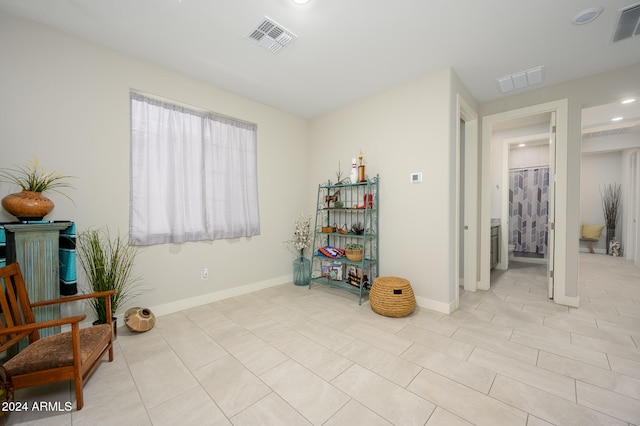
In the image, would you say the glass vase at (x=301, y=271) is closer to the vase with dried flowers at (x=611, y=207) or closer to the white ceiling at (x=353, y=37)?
the white ceiling at (x=353, y=37)

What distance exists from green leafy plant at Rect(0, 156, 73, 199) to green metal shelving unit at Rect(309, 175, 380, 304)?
285cm

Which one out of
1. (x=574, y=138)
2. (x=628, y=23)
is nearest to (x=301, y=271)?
(x=574, y=138)

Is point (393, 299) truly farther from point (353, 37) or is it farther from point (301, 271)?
point (353, 37)

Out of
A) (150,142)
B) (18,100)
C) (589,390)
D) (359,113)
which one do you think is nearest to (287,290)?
(150,142)

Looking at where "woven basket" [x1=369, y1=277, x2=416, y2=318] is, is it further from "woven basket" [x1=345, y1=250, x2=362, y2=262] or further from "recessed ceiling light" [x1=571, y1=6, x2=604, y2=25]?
"recessed ceiling light" [x1=571, y1=6, x2=604, y2=25]

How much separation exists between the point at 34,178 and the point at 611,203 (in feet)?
32.9

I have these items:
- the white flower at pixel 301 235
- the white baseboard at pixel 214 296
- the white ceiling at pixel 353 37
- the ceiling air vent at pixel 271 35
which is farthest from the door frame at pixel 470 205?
the white baseboard at pixel 214 296

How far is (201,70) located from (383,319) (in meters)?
3.43

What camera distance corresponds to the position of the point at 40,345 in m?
1.57

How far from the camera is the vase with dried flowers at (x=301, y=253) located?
402cm

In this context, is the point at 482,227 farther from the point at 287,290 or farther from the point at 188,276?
the point at 188,276

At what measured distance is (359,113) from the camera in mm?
3672

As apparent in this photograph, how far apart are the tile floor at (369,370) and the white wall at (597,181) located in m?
4.68

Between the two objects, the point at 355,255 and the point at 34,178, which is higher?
the point at 34,178
